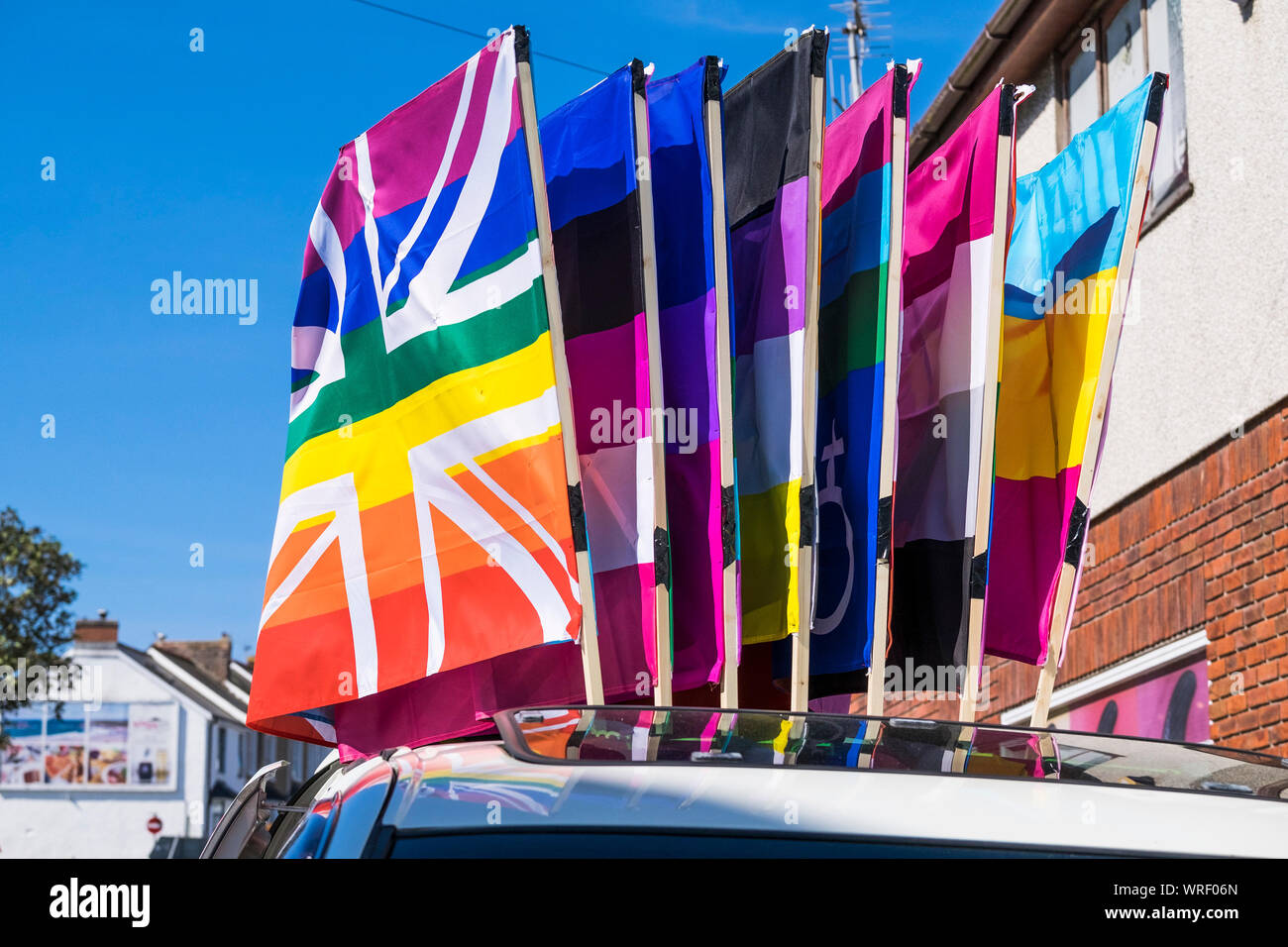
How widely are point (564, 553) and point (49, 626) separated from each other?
22388mm

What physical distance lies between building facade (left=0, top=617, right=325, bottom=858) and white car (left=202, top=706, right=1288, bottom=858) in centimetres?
4217

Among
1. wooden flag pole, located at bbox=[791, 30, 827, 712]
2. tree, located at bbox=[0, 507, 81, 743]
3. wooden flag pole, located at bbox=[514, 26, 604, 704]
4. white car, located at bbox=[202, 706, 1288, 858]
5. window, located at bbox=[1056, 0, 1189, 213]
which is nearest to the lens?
white car, located at bbox=[202, 706, 1288, 858]

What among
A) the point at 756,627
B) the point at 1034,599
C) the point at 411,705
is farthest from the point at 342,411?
the point at 1034,599

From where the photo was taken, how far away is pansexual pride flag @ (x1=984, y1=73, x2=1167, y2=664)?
14.8 feet

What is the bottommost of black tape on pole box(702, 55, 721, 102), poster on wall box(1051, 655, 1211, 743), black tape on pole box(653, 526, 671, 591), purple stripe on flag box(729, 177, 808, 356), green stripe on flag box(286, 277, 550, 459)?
poster on wall box(1051, 655, 1211, 743)

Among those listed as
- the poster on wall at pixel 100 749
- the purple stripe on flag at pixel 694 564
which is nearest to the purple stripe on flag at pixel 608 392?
the purple stripe on flag at pixel 694 564

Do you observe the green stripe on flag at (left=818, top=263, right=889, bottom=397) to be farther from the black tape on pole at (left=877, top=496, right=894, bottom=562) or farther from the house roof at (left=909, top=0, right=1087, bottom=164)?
the house roof at (left=909, top=0, right=1087, bottom=164)

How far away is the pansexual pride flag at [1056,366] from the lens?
4.51m

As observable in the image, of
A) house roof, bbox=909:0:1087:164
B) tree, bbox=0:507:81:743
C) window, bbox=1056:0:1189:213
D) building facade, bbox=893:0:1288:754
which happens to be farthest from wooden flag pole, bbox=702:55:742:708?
tree, bbox=0:507:81:743

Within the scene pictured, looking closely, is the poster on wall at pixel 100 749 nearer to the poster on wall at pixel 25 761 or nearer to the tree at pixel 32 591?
the poster on wall at pixel 25 761

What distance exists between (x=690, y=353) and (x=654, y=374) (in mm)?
240

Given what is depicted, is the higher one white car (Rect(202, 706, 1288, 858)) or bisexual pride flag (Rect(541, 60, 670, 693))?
bisexual pride flag (Rect(541, 60, 670, 693))

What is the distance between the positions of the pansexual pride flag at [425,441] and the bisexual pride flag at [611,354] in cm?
29
